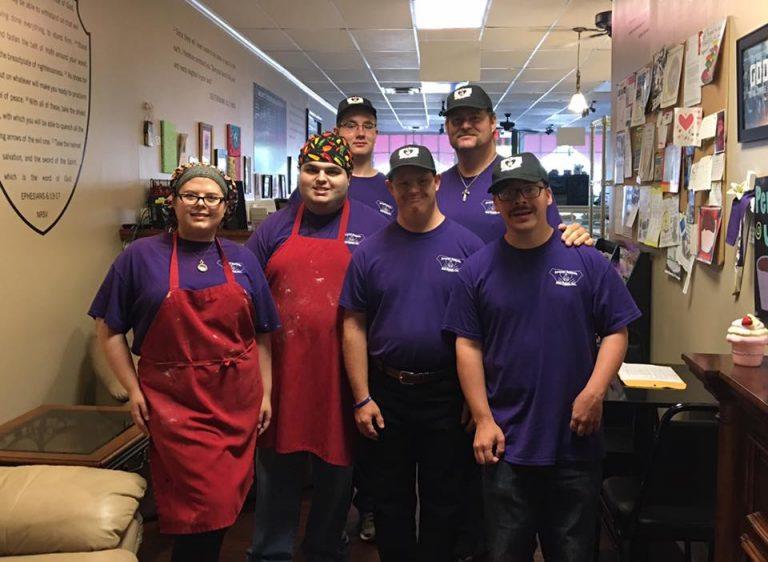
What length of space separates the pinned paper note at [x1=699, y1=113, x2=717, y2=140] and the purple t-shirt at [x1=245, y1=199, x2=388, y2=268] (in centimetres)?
113

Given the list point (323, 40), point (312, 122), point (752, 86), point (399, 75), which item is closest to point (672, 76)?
point (752, 86)

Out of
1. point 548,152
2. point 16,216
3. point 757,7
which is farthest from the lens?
point 548,152

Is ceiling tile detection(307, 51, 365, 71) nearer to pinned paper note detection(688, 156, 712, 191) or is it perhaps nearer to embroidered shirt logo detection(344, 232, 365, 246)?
pinned paper note detection(688, 156, 712, 191)

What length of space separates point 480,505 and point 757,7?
1722 millimetres

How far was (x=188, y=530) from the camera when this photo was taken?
6.02 feet

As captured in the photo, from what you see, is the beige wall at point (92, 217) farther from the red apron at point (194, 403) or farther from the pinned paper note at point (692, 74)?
the pinned paper note at point (692, 74)

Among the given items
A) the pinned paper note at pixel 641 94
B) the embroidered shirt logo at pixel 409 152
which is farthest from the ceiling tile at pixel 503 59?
the embroidered shirt logo at pixel 409 152

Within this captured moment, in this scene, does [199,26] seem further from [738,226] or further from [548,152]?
[548,152]

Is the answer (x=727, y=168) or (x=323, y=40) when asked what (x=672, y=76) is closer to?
(x=727, y=168)

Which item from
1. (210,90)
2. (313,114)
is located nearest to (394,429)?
(210,90)

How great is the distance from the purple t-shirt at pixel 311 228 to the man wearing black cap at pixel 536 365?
0.49m

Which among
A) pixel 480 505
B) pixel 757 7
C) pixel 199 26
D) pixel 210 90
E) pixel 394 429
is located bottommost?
pixel 480 505

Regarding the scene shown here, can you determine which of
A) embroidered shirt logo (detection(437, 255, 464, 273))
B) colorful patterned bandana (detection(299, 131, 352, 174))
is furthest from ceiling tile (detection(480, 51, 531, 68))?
embroidered shirt logo (detection(437, 255, 464, 273))

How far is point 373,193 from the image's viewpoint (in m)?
2.62
